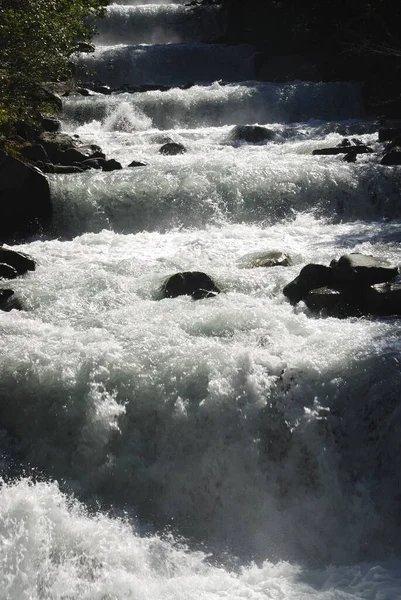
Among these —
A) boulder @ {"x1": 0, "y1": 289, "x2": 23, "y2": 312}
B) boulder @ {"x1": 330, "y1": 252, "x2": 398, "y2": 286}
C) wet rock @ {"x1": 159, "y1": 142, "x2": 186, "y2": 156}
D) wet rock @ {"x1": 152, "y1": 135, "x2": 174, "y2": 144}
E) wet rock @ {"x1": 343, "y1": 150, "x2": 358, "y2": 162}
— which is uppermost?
boulder @ {"x1": 330, "y1": 252, "x2": 398, "y2": 286}

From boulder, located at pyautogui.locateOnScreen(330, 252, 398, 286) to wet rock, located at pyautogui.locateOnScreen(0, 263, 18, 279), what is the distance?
15.1 feet

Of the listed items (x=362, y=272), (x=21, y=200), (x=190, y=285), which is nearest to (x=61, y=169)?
(x=21, y=200)

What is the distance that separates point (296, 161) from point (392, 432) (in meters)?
9.08

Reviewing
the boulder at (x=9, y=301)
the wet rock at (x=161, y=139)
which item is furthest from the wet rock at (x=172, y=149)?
the boulder at (x=9, y=301)

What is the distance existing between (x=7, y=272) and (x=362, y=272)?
501 cm

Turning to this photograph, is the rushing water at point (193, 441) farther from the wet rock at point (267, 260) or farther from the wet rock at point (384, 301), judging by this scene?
the wet rock at point (384, 301)

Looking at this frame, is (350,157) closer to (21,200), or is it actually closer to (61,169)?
(61,169)

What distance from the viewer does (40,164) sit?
46.1ft

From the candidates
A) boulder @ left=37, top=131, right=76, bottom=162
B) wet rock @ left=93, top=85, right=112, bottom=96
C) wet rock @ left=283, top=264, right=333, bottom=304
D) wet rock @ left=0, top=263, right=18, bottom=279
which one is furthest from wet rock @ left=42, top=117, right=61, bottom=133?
wet rock @ left=283, top=264, right=333, bottom=304

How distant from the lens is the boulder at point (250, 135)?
706 inches

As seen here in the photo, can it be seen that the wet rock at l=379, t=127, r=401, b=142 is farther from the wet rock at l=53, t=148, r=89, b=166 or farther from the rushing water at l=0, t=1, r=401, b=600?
the wet rock at l=53, t=148, r=89, b=166

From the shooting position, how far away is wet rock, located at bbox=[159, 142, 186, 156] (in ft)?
53.7

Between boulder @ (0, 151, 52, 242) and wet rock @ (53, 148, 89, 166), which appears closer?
boulder @ (0, 151, 52, 242)

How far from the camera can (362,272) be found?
915cm
